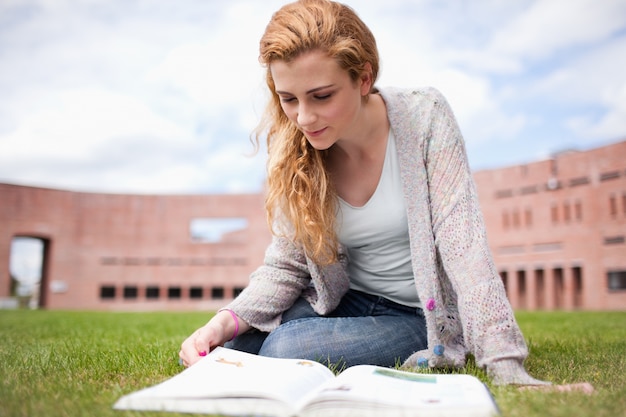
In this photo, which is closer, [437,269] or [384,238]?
[437,269]

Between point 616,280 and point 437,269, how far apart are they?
2159 cm

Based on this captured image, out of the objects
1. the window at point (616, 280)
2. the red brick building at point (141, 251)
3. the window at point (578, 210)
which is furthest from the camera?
the red brick building at point (141, 251)

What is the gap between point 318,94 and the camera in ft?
7.35

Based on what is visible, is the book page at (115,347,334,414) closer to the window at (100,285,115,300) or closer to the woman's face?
the woman's face

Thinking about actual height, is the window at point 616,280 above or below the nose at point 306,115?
below

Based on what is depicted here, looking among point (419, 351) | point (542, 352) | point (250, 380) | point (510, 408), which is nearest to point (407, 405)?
point (510, 408)

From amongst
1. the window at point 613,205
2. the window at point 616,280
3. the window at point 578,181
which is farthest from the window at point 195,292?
the window at point 613,205

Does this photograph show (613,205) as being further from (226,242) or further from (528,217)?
(226,242)

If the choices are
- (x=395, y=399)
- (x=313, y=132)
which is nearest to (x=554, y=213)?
(x=313, y=132)

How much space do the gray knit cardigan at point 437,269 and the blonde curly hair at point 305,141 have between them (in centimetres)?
14

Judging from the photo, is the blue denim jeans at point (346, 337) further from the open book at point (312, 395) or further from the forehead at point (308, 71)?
the forehead at point (308, 71)

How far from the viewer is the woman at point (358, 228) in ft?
7.20

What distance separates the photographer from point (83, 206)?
28391 mm

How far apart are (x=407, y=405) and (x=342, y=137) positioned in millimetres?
1326
